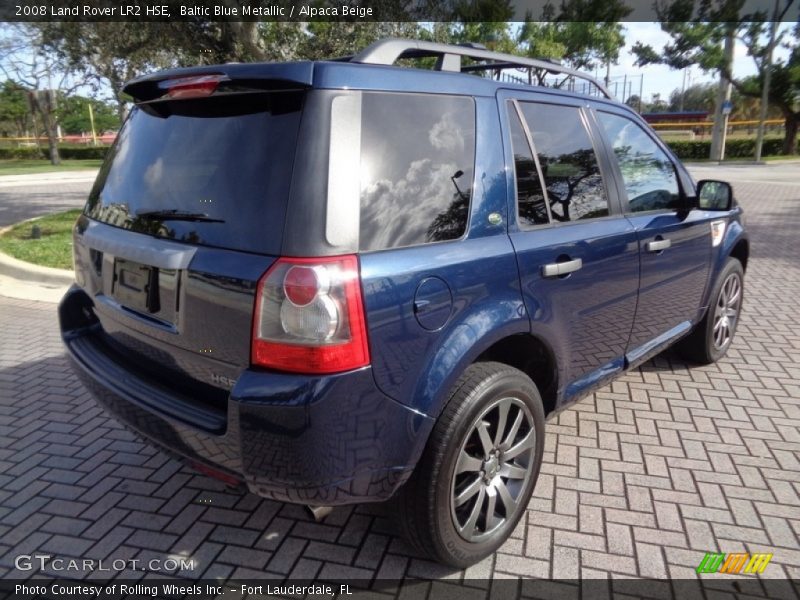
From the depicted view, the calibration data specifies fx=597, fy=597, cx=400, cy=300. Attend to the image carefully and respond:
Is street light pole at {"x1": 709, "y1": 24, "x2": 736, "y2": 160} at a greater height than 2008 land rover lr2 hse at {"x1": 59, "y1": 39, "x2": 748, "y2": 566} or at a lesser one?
greater

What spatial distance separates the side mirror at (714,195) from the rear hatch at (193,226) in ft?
9.35

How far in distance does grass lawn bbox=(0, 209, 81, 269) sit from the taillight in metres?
6.31

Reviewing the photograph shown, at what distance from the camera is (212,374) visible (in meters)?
2.08

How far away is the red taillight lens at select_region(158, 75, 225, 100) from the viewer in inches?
82.6

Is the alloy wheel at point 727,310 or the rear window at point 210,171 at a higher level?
the rear window at point 210,171

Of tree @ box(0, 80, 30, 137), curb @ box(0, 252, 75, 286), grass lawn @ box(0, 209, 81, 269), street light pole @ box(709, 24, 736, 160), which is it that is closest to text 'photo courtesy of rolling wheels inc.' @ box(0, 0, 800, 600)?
curb @ box(0, 252, 75, 286)

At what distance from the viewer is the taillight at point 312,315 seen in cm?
183

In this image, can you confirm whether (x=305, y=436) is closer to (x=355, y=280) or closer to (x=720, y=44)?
(x=355, y=280)

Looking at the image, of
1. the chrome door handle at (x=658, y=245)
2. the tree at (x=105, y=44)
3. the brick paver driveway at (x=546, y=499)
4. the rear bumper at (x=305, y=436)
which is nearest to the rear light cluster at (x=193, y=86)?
the rear bumper at (x=305, y=436)

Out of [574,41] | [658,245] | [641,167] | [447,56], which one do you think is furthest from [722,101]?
[447,56]

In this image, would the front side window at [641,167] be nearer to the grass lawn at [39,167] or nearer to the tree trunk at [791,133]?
the grass lawn at [39,167]

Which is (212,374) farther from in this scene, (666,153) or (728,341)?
(728,341)

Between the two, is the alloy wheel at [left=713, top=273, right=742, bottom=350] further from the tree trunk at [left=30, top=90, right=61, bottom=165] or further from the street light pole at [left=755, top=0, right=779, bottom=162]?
the tree trunk at [left=30, top=90, right=61, bottom=165]

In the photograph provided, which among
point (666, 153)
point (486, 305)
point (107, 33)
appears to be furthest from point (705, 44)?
point (486, 305)
